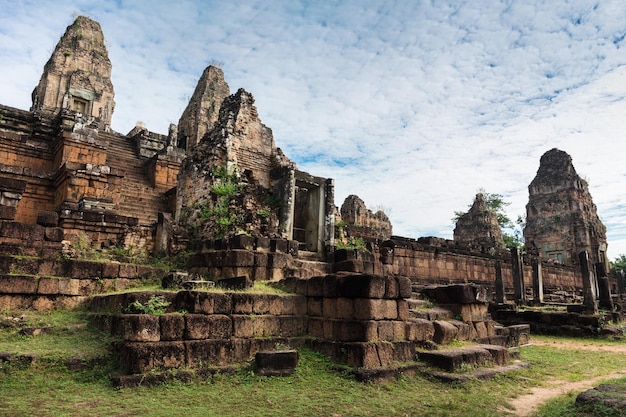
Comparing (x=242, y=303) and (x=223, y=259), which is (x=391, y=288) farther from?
(x=223, y=259)

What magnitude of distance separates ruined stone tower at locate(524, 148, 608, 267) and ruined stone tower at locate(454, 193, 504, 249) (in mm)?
5683

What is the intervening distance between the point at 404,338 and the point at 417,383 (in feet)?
3.46

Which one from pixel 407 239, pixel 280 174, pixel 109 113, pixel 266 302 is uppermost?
pixel 109 113

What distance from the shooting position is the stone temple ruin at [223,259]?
21.3 feet

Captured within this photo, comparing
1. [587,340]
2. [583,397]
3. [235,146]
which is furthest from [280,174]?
[587,340]

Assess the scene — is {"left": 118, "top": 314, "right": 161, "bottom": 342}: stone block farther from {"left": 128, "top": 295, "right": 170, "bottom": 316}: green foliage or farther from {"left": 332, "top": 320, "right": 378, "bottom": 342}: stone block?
{"left": 332, "top": 320, "right": 378, "bottom": 342}: stone block

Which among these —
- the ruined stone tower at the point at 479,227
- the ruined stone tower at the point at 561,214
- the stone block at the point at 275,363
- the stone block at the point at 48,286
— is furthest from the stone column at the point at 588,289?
the ruined stone tower at the point at 561,214

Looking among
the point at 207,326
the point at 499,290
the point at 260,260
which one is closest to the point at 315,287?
the point at 260,260

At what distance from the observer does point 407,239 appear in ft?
57.6

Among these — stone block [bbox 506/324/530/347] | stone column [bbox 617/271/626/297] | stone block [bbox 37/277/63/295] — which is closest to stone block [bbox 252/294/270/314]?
stone block [bbox 37/277/63/295]

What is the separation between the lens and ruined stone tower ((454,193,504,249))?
99.8 ft

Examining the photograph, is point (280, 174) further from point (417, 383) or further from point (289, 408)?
point (289, 408)

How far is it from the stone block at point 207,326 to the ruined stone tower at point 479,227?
26393mm

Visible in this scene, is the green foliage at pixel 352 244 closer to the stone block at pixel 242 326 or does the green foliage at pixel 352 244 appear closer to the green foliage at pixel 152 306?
the stone block at pixel 242 326
